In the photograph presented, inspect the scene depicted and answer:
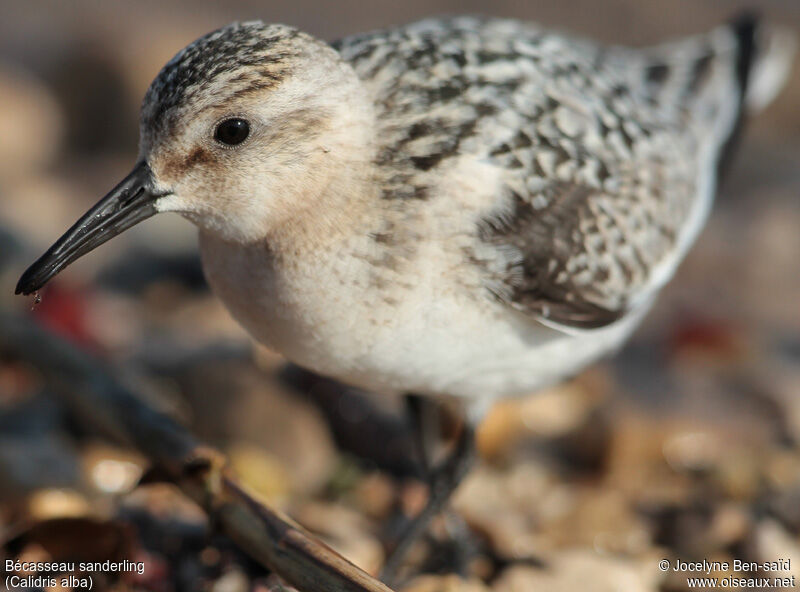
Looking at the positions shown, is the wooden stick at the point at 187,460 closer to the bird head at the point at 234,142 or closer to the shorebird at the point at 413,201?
the shorebird at the point at 413,201

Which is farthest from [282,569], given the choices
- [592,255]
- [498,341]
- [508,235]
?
[592,255]

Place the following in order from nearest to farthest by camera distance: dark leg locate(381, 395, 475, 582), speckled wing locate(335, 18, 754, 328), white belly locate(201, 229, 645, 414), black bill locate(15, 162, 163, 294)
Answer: black bill locate(15, 162, 163, 294) → white belly locate(201, 229, 645, 414) → speckled wing locate(335, 18, 754, 328) → dark leg locate(381, 395, 475, 582)

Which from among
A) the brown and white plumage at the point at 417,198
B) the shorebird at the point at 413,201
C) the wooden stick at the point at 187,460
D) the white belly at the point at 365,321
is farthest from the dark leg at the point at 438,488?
the wooden stick at the point at 187,460

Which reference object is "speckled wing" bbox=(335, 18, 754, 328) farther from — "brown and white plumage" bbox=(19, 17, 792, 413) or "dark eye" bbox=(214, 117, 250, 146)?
"dark eye" bbox=(214, 117, 250, 146)

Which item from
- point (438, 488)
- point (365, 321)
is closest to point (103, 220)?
point (365, 321)

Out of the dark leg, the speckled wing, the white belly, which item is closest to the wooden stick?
the white belly

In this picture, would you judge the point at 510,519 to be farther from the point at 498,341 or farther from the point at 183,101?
the point at 183,101

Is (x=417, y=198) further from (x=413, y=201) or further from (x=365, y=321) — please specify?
(x=365, y=321)
